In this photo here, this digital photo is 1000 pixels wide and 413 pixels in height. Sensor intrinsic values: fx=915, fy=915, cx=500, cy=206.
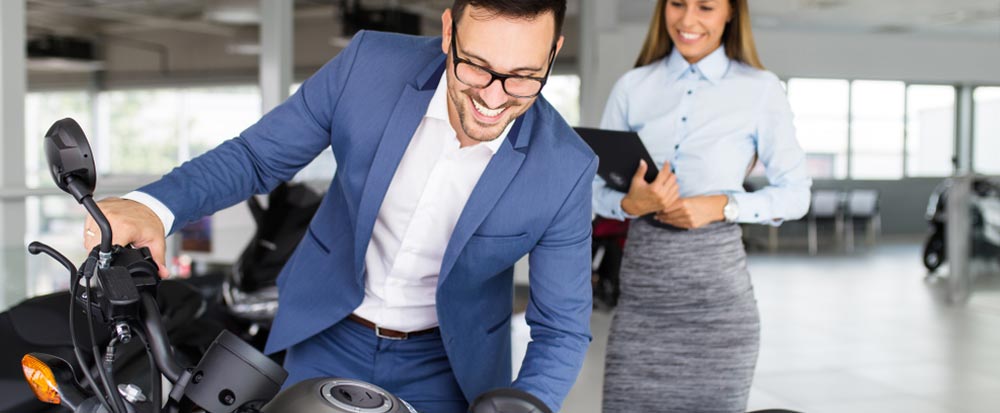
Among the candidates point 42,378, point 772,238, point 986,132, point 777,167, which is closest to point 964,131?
point 986,132

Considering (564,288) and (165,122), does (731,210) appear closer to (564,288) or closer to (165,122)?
(564,288)

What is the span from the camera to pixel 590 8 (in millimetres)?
8656

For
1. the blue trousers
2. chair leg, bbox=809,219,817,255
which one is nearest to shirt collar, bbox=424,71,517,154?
the blue trousers

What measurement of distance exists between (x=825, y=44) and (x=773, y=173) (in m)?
12.3

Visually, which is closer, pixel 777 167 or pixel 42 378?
pixel 42 378

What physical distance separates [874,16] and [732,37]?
11.5m

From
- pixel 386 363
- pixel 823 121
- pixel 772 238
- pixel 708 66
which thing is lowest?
pixel 772 238

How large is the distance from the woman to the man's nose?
0.91m

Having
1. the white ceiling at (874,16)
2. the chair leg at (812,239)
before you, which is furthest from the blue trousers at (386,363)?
the chair leg at (812,239)

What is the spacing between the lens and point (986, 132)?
15.0 metres

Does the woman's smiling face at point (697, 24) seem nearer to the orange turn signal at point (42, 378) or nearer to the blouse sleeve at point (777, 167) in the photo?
the blouse sleeve at point (777, 167)

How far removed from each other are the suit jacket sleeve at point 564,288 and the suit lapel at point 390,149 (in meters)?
0.24

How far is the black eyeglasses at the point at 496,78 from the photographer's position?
1082 mm

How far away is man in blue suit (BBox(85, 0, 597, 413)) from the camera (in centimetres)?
127
